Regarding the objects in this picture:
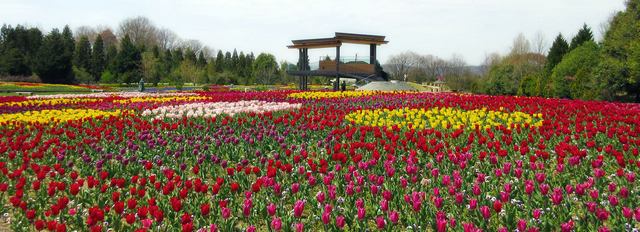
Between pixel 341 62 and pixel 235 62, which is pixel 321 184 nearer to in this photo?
pixel 341 62

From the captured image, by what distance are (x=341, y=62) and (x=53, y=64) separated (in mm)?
37547

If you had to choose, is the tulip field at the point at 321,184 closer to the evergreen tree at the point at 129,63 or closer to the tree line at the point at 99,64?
the tree line at the point at 99,64

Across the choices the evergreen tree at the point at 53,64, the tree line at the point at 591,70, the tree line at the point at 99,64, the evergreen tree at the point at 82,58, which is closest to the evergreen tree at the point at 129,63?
the tree line at the point at 99,64

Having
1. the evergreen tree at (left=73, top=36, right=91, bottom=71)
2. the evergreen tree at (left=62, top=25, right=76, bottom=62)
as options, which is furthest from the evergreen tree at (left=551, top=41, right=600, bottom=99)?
the evergreen tree at (left=73, top=36, right=91, bottom=71)

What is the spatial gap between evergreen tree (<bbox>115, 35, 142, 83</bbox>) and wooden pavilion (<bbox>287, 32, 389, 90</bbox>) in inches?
1302

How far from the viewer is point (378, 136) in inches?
336

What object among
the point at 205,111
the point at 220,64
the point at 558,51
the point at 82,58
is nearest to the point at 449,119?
the point at 205,111

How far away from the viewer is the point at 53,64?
56719 mm

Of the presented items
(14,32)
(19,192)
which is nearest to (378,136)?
(19,192)

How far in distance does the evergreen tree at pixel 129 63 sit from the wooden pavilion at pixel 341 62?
3306cm

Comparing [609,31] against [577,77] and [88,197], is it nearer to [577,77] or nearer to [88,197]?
[577,77]

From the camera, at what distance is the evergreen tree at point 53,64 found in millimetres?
57062

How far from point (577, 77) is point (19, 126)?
Result: 90.5 ft

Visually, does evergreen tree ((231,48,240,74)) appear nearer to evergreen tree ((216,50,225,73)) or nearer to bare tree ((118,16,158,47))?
evergreen tree ((216,50,225,73))
